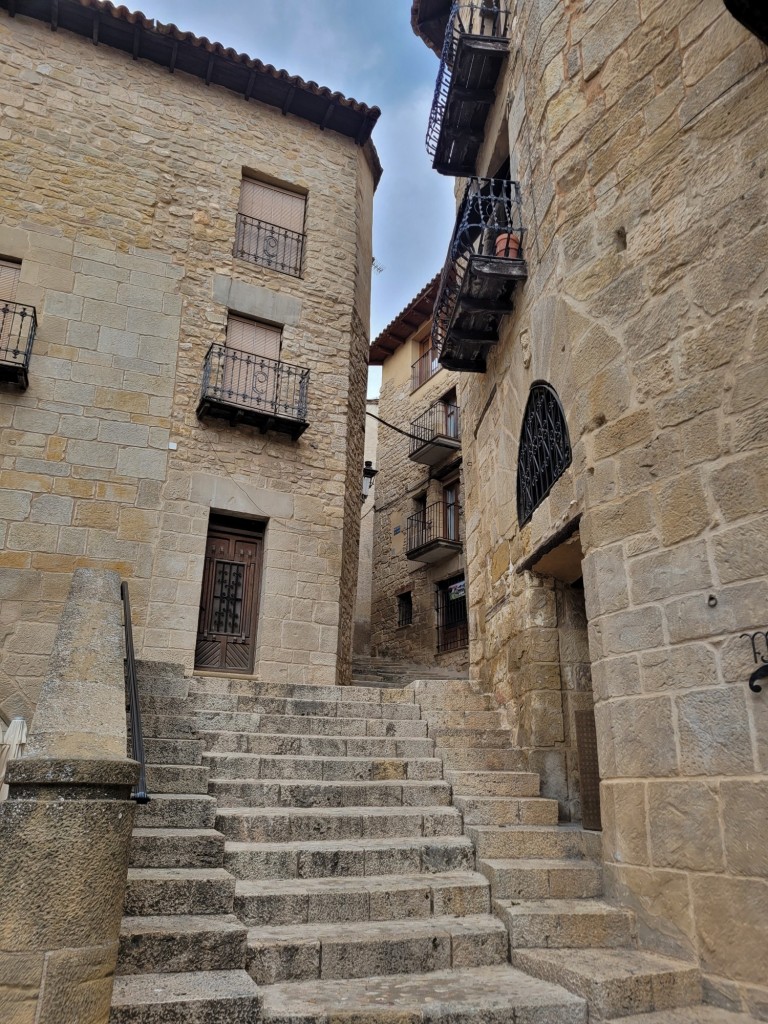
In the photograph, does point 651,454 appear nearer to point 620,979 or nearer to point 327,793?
point 620,979

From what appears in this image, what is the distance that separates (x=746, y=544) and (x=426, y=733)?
295 cm

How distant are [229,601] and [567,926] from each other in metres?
6.56

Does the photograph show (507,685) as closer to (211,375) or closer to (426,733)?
(426,733)

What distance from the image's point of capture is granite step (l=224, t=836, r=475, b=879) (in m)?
3.53

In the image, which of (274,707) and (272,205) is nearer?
(274,707)

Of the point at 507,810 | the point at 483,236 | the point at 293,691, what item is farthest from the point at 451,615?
the point at 507,810

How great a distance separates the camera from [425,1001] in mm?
2738

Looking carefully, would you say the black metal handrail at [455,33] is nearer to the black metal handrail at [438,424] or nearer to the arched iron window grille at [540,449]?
the arched iron window grille at [540,449]

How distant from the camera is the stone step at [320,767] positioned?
4.39 metres

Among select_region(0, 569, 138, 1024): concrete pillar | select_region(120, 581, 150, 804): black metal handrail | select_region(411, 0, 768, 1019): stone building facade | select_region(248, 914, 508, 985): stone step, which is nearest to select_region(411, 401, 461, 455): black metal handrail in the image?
select_region(411, 0, 768, 1019): stone building facade

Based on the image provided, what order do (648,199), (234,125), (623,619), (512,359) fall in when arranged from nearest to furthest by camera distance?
1. (623,619)
2. (648,199)
3. (512,359)
4. (234,125)

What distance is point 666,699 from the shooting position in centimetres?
349

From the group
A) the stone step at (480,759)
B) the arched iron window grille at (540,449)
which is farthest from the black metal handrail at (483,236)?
the stone step at (480,759)

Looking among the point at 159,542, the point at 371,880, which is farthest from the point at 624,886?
the point at 159,542
